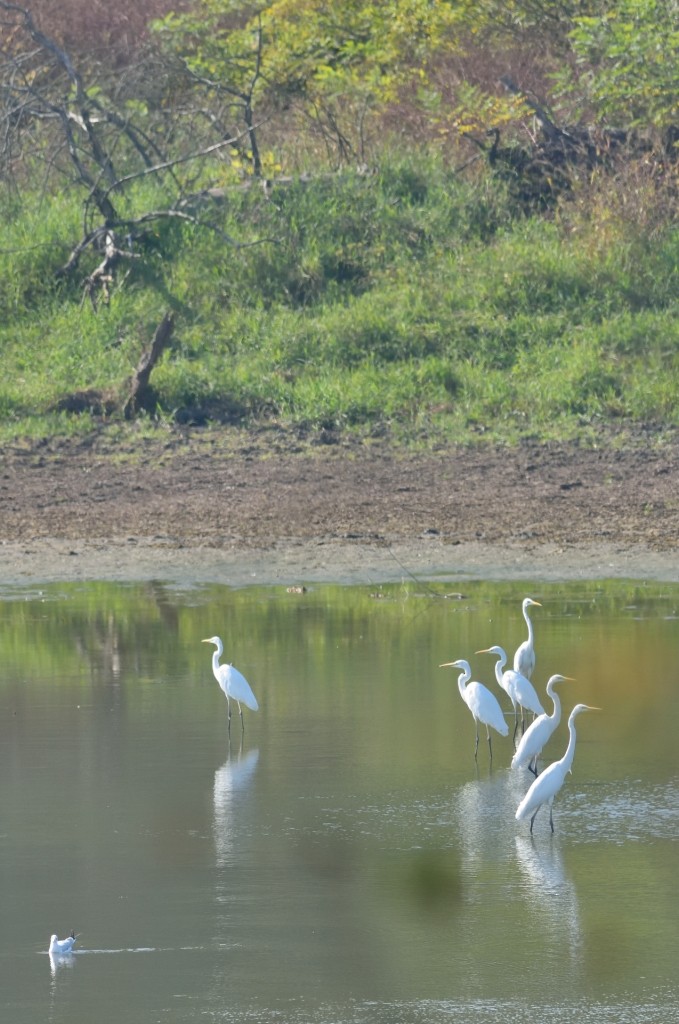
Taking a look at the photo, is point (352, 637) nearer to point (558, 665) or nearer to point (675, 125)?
point (558, 665)

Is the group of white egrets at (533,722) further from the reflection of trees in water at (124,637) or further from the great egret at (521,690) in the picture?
the reflection of trees in water at (124,637)

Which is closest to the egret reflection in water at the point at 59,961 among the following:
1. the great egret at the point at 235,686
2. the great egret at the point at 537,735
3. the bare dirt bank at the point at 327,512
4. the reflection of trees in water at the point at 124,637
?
the great egret at the point at 537,735

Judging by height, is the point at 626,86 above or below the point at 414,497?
above

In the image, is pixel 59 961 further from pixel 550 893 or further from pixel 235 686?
pixel 235 686

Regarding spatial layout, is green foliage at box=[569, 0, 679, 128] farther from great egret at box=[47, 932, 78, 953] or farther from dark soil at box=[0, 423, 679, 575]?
great egret at box=[47, 932, 78, 953]

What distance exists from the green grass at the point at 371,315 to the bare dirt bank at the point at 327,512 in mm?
789

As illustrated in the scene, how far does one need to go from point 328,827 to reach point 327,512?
735 cm

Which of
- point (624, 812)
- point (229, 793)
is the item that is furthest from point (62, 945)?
point (624, 812)

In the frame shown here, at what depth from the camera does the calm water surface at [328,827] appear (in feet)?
18.5

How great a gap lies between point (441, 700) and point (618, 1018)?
417cm

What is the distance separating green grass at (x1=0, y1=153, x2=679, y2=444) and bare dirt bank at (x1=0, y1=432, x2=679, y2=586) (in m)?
0.79

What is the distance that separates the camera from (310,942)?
19.6ft

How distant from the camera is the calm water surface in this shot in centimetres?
564

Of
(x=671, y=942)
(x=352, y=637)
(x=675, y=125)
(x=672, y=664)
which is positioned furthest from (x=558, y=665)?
(x=675, y=125)
